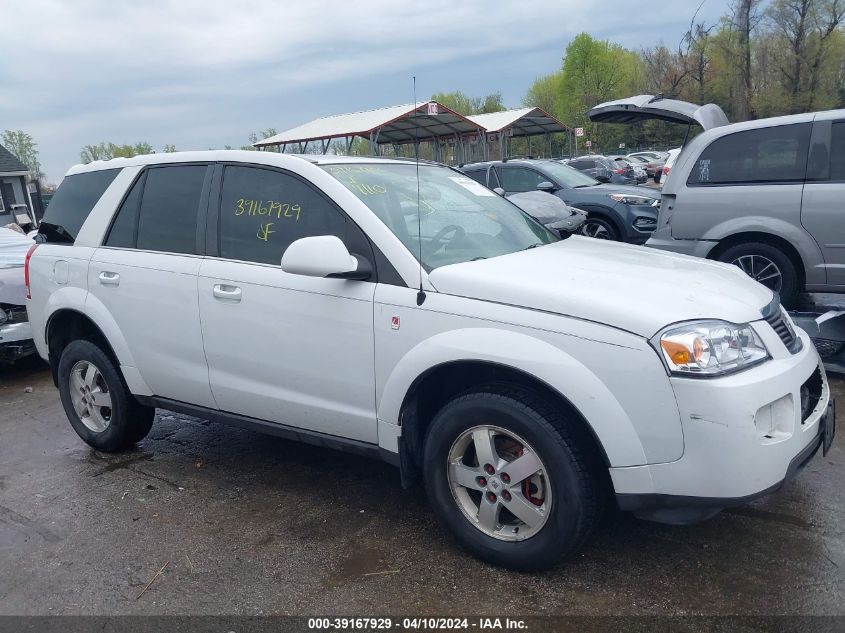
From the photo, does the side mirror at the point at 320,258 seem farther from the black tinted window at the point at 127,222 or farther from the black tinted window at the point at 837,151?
the black tinted window at the point at 837,151

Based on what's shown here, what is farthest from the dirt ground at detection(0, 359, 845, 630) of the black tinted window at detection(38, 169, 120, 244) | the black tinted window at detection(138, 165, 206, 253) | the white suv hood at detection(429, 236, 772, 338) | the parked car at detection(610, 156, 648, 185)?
the parked car at detection(610, 156, 648, 185)

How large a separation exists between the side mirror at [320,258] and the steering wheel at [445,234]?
431 mm

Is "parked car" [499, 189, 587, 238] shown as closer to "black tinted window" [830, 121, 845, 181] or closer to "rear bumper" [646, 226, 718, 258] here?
"rear bumper" [646, 226, 718, 258]

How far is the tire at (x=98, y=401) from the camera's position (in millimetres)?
4516

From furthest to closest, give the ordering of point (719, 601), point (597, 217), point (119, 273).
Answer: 1. point (597, 217)
2. point (119, 273)
3. point (719, 601)

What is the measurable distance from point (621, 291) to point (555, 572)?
1.21 meters

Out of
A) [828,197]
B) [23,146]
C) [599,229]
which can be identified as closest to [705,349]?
[828,197]

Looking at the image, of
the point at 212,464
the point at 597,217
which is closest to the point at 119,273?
the point at 212,464

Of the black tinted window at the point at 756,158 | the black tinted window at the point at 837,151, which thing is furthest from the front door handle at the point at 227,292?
the black tinted window at the point at 837,151

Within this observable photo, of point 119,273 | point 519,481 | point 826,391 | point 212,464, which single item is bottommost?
point 212,464

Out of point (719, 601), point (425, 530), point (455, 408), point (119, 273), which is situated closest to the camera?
point (719, 601)

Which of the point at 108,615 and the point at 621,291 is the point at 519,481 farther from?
the point at 108,615

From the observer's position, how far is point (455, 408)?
308 cm

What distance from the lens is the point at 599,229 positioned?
10.4 m
